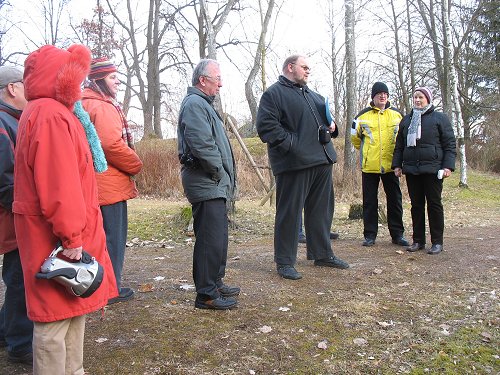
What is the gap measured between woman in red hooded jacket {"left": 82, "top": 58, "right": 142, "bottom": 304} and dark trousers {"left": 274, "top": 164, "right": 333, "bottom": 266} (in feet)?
5.11

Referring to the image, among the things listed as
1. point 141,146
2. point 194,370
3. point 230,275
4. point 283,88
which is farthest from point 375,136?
point 141,146

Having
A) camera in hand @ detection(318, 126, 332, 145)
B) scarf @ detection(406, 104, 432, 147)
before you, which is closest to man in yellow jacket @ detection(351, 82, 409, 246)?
scarf @ detection(406, 104, 432, 147)

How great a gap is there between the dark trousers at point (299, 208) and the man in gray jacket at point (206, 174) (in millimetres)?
1002

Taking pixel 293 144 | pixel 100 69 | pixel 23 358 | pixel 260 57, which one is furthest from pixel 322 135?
pixel 260 57

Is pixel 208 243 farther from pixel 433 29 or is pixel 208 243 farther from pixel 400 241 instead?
pixel 433 29

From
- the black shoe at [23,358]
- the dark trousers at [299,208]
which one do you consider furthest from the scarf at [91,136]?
the dark trousers at [299,208]

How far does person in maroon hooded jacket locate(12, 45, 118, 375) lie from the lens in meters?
2.53

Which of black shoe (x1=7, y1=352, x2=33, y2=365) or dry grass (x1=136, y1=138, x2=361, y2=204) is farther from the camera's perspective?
dry grass (x1=136, y1=138, x2=361, y2=204)

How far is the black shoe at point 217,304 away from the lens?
4.14 meters

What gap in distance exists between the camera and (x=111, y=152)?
415cm

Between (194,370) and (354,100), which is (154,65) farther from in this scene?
(194,370)

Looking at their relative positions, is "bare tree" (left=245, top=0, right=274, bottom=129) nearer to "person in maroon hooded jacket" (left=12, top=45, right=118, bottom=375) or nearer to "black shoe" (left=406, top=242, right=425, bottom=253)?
"black shoe" (left=406, top=242, right=425, bottom=253)

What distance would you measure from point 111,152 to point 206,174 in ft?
2.68

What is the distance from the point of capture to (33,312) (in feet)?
8.38
